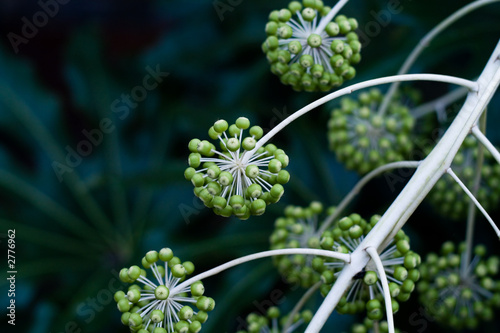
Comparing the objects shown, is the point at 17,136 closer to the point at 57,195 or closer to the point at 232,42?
the point at 57,195

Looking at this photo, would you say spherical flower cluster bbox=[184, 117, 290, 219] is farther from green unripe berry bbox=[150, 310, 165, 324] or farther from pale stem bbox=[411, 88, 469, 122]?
pale stem bbox=[411, 88, 469, 122]

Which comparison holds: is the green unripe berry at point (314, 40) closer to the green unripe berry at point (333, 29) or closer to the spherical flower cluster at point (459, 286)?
the green unripe berry at point (333, 29)

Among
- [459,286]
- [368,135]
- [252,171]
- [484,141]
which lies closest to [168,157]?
[368,135]

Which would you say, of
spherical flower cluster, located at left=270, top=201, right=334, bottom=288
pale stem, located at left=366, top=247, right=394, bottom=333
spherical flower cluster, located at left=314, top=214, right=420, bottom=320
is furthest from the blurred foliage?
pale stem, located at left=366, top=247, right=394, bottom=333

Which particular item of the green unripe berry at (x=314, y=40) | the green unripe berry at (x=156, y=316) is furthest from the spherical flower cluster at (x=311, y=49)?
the green unripe berry at (x=156, y=316)

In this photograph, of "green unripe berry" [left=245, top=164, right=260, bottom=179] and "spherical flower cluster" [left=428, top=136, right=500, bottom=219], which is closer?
"green unripe berry" [left=245, top=164, right=260, bottom=179]

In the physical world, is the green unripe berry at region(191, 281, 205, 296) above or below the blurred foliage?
below
